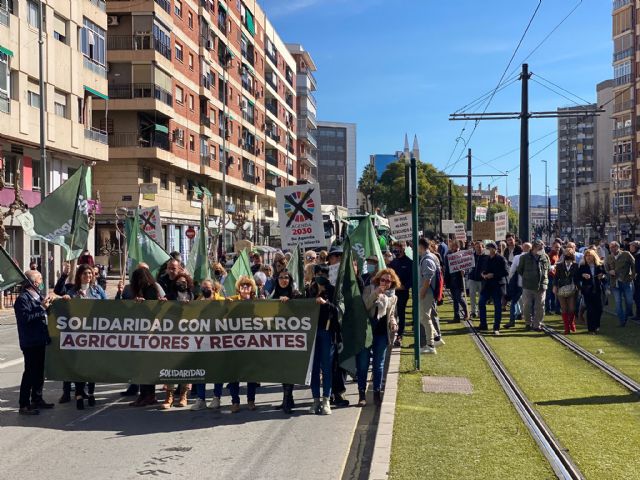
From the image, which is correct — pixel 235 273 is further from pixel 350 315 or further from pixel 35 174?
pixel 35 174

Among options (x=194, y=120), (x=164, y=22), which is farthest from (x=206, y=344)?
(x=194, y=120)

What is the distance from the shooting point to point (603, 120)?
4429 inches

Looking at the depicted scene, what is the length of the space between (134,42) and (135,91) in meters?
2.65

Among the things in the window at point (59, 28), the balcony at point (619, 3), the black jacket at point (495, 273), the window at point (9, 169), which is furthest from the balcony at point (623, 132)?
the black jacket at point (495, 273)

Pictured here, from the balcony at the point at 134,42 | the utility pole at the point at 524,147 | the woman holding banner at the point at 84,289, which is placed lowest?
the woman holding banner at the point at 84,289

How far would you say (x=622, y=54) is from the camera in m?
71.9

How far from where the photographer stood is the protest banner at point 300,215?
1215 cm

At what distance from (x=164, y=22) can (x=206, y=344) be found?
1469 inches

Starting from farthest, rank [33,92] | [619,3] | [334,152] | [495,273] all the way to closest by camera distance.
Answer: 1. [334,152]
2. [619,3]
3. [33,92]
4. [495,273]

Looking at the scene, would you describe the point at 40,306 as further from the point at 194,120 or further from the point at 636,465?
the point at 194,120

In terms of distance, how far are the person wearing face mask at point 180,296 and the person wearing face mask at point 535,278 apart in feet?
25.6

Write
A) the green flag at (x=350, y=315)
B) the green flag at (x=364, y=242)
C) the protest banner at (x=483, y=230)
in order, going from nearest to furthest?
the green flag at (x=350, y=315), the green flag at (x=364, y=242), the protest banner at (x=483, y=230)

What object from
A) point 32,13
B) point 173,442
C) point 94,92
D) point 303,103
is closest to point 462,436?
point 173,442

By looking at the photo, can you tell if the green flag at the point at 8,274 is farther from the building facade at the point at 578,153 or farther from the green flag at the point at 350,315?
the building facade at the point at 578,153
